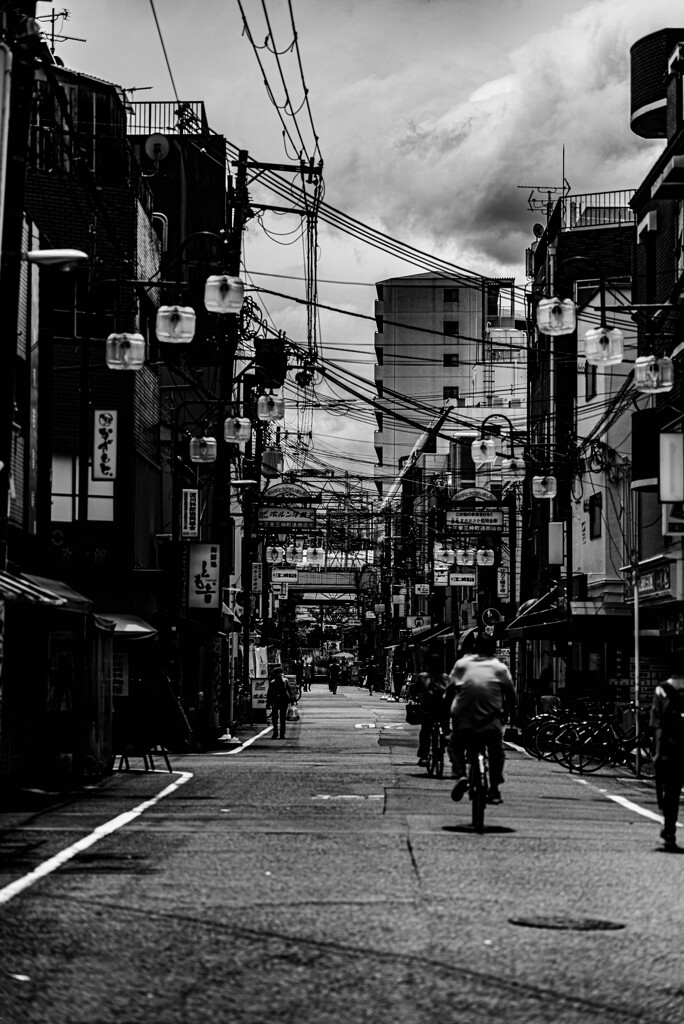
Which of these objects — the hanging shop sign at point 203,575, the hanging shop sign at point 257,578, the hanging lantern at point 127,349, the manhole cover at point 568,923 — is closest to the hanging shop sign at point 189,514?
the hanging shop sign at point 203,575

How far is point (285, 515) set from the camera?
50.9 m

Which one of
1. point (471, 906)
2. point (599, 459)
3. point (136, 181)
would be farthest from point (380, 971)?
point (599, 459)

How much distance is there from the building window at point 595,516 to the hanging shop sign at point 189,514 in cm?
1353

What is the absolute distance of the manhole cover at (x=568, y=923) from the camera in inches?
424

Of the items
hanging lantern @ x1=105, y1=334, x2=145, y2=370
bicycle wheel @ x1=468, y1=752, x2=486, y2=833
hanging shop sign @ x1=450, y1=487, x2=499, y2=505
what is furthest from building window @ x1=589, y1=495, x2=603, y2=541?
bicycle wheel @ x1=468, y1=752, x2=486, y2=833

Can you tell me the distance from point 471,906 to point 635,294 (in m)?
33.6

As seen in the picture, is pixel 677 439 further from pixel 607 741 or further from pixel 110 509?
pixel 110 509

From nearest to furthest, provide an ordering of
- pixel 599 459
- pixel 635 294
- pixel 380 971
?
pixel 380 971
pixel 635 294
pixel 599 459

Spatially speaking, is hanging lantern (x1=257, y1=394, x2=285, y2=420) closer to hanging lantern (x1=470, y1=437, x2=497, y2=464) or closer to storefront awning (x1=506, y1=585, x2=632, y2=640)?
hanging lantern (x1=470, y1=437, x2=497, y2=464)

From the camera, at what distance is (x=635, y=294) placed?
142 feet

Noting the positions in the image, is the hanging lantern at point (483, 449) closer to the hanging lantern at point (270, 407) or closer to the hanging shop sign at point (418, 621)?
the hanging lantern at point (270, 407)

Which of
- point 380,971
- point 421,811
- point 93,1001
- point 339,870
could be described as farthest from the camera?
point 421,811

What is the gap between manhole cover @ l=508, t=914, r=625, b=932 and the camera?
10.8 m

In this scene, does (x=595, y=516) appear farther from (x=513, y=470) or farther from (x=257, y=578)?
(x=257, y=578)
